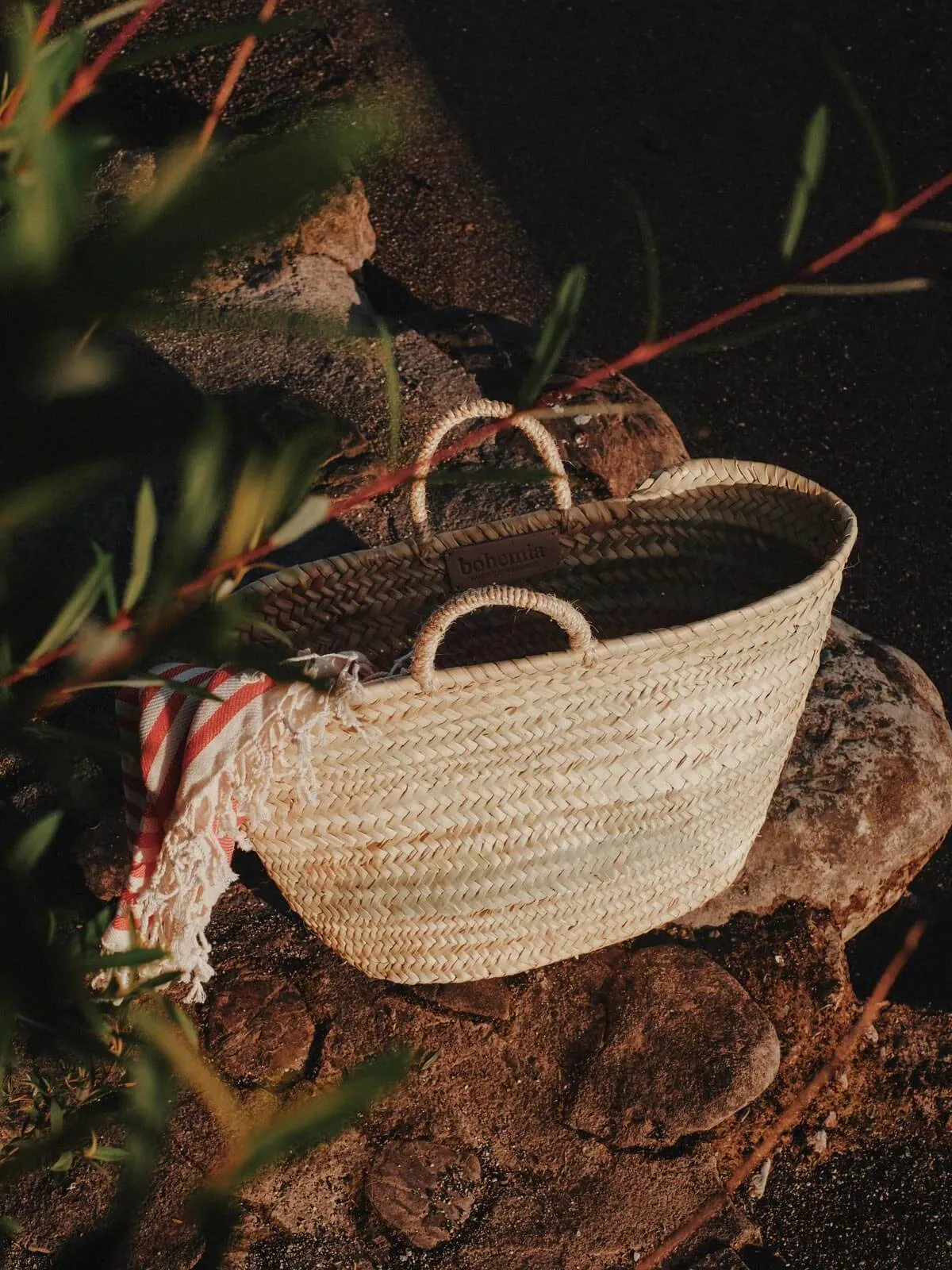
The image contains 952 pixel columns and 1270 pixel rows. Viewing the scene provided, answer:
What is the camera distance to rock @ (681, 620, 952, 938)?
5.92ft

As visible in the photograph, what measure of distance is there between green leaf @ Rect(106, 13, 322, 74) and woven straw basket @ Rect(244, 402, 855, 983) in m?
0.92

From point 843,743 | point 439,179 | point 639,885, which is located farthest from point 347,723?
point 439,179

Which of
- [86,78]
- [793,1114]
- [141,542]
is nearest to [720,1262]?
[793,1114]

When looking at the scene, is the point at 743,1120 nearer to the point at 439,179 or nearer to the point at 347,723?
the point at 347,723

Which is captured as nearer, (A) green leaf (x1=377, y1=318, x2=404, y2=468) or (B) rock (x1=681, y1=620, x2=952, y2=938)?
(A) green leaf (x1=377, y1=318, x2=404, y2=468)

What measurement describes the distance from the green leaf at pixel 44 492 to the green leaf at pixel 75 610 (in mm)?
60

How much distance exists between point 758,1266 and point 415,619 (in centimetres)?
92

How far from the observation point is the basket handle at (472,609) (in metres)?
1.24

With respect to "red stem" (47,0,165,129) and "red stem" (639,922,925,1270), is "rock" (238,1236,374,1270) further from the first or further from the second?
"red stem" (47,0,165,129)

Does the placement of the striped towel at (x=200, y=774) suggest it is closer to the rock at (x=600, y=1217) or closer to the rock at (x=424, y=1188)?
the rock at (x=424, y=1188)

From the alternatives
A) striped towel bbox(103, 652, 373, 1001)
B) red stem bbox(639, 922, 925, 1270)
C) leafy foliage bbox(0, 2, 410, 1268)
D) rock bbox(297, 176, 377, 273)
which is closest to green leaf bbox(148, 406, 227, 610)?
leafy foliage bbox(0, 2, 410, 1268)

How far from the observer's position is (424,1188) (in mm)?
1440

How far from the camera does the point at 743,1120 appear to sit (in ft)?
5.14

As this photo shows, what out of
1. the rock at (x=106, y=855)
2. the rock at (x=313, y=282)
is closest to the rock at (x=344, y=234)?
the rock at (x=313, y=282)
